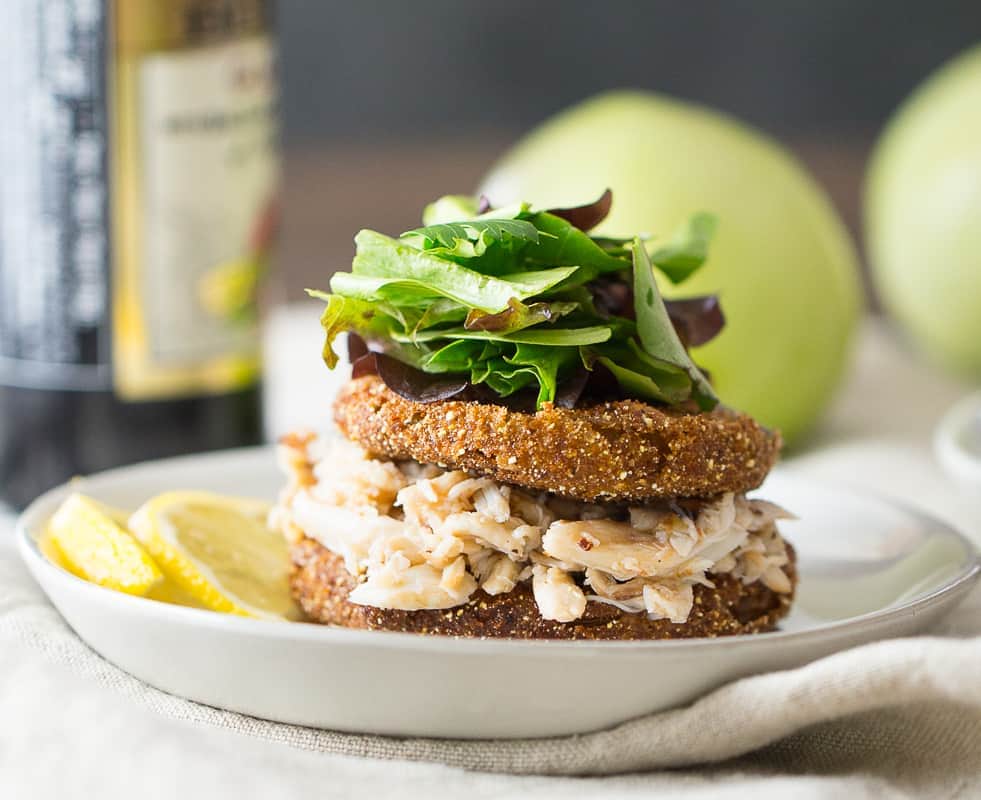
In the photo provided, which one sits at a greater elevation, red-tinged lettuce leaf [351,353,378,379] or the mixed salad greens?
the mixed salad greens

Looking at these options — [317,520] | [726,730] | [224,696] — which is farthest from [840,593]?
[224,696]

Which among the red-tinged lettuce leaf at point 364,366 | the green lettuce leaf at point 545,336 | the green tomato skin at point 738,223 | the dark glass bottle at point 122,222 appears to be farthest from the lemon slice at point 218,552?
the green tomato skin at point 738,223

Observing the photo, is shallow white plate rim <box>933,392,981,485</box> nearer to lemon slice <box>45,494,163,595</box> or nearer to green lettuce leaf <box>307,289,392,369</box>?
green lettuce leaf <box>307,289,392,369</box>

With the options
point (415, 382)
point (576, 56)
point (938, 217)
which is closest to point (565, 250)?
point (415, 382)

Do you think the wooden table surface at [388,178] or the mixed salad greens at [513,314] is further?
the wooden table surface at [388,178]

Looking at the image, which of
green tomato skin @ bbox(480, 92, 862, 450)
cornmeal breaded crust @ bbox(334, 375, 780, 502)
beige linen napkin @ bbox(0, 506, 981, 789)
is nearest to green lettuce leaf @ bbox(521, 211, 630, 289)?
cornmeal breaded crust @ bbox(334, 375, 780, 502)

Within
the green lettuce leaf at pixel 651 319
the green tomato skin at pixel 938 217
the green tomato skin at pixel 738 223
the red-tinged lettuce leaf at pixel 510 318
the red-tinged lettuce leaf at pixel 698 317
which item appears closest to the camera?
the red-tinged lettuce leaf at pixel 510 318

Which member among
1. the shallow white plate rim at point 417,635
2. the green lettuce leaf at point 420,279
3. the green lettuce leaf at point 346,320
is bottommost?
the shallow white plate rim at point 417,635

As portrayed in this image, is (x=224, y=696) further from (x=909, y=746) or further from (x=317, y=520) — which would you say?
(x=909, y=746)

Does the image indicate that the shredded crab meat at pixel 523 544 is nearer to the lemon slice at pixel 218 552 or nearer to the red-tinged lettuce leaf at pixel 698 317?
the lemon slice at pixel 218 552
